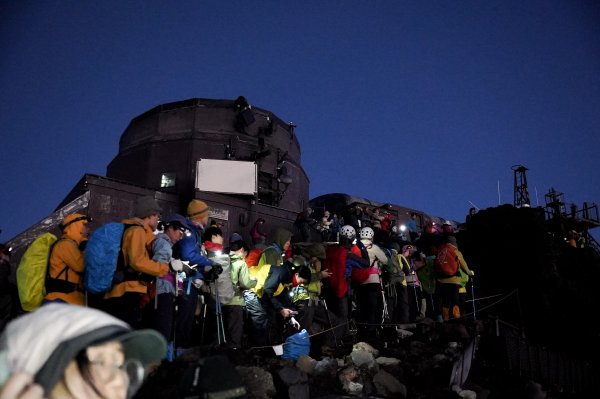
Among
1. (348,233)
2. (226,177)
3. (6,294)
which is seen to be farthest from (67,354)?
(226,177)

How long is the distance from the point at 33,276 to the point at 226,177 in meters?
13.5

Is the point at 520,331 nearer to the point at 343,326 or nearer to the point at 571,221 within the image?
the point at 343,326

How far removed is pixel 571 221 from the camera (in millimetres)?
32062

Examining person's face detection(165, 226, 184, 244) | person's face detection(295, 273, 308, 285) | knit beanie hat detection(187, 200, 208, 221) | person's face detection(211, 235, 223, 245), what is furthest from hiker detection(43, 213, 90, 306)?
person's face detection(295, 273, 308, 285)

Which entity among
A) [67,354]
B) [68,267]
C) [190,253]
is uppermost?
[190,253]

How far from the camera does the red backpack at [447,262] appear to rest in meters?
10.2

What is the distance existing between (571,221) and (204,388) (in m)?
37.6

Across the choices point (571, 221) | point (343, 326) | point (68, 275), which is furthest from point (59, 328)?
point (571, 221)

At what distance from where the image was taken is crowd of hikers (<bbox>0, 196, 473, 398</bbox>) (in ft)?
16.8

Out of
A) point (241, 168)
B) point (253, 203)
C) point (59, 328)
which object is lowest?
point (59, 328)

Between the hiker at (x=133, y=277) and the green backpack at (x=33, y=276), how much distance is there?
853mm

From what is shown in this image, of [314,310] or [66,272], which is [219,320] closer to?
[314,310]

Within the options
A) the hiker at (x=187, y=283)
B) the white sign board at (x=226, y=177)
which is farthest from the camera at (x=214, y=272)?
the white sign board at (x=226, y=177)

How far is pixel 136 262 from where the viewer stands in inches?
196
